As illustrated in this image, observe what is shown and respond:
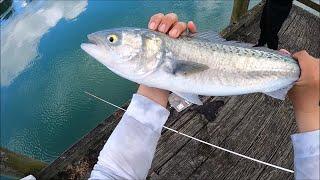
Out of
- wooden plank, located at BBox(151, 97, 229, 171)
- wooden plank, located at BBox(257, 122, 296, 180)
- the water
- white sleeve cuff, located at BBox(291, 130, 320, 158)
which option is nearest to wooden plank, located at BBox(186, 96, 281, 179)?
wooden plank, located at BBox(257, 122, 296, 180)

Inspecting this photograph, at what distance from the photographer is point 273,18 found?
15.8 feet

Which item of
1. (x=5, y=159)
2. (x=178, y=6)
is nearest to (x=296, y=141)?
(x=5, y=159)

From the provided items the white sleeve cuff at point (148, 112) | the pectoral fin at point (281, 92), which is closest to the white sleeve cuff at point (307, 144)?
the pectoral fin at point (281, 92)

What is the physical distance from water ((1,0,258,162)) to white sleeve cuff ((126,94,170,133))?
444cm

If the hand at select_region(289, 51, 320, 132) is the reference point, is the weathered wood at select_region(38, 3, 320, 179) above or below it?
below

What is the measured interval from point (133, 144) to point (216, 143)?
6.34ft

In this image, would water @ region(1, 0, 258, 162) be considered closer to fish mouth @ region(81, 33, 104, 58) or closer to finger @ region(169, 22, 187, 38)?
fish mouth @ region(81, 33, 104, 58)

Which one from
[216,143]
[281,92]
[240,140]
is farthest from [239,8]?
[281,92]

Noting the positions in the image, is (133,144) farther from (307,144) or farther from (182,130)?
(182,130)

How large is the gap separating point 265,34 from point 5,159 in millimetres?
3613

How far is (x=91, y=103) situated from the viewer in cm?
712

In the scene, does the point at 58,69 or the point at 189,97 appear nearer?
the point at 189,97

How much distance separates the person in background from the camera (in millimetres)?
2113

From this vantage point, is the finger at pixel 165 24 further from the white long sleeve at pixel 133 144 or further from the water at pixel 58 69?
the water at pixel 58 69
